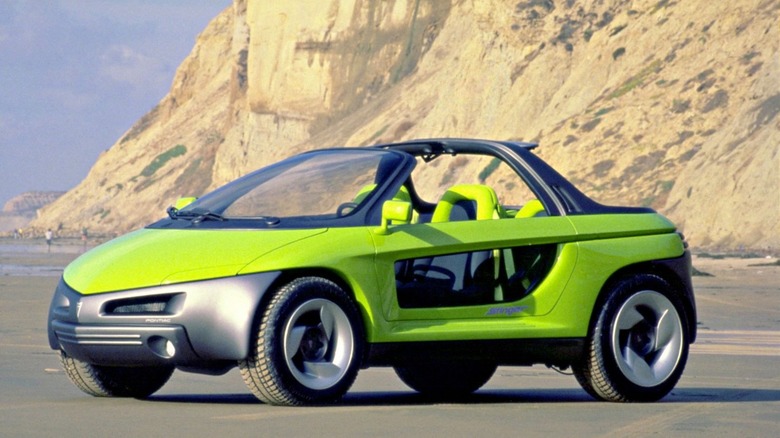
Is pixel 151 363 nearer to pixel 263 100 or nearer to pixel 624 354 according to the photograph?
pixel 624 354

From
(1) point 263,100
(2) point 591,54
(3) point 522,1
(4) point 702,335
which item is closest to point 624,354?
(4) point 702,335

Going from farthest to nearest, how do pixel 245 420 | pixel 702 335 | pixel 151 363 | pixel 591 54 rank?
pixel 591 54 < pixel 702 335 < pixel 151 363 < pixel 245 420

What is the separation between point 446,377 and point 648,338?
1.23 metres

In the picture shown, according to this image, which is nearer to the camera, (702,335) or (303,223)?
(303,223)

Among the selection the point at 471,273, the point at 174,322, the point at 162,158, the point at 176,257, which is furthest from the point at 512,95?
the point at 174,322

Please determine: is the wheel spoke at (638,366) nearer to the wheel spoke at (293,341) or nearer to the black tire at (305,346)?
the black tire at (305,346)

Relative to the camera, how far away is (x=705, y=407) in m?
8.01

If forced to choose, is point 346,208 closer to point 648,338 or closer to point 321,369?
point 321,369

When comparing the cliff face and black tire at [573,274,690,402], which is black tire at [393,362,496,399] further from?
the cliff face

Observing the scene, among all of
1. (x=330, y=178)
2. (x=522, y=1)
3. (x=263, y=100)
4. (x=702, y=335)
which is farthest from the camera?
(x=263, y=100)

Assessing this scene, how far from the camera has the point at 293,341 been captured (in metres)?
7.42

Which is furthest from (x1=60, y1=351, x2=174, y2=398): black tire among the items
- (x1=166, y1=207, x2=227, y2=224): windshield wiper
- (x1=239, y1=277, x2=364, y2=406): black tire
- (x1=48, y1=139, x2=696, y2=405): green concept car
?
(x1=239, y1=277, x2=364, y2=406): black tire

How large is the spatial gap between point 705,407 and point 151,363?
9.52 feet

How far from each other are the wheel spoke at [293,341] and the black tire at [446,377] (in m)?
1.69
